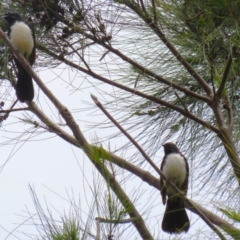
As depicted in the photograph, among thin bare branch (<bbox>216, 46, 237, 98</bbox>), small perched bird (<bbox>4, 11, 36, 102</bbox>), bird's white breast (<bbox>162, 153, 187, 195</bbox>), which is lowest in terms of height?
thin bare branch (<bbox>216, 46, 237, 98</bbox>)

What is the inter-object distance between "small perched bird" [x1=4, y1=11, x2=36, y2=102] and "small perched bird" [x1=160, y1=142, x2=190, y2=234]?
2.12 feet

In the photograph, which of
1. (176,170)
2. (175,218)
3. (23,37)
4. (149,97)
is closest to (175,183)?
(176,170)

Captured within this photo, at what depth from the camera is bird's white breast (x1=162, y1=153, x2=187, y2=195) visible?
3.25m

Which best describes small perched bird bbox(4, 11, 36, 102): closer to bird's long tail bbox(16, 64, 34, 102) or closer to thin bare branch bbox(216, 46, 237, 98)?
bird's long tail bbox(16, 64, 34, 102)

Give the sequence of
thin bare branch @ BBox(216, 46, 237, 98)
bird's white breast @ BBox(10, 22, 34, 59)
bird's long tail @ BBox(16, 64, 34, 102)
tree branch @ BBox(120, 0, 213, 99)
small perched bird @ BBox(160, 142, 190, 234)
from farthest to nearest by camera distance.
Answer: small perched bird @ BBox(160, 142, 190, 234) < bird's white breast @ BBox(10, 22, 34, 59) < bird's long tail @ BBox(16, 64, 34, 102) < tree branch @ BBox(120, 0, 213, 99) < thin bare branch @ BBox(216, 46, 237, 98)

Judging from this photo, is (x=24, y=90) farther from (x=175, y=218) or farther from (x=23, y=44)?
(x=175, y=218)

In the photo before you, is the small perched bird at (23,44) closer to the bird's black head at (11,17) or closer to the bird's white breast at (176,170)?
the bird's black head at (11,17)

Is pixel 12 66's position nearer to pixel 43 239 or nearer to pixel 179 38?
pixel 179 38

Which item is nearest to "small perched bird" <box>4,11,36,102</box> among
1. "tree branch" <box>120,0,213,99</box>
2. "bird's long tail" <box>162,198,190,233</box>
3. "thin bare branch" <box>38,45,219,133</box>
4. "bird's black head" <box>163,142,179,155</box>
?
"thin bare branch" <box>38,45,219,133</box>

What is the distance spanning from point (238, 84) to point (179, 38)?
334 millimetres

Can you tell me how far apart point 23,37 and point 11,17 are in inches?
7.7

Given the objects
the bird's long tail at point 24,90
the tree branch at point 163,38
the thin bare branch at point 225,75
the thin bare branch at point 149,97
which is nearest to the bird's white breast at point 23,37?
the bird's long tail at point 24,90

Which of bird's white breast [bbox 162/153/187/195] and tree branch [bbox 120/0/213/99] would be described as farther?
bird's white breast [bbox 162/153/187/195]

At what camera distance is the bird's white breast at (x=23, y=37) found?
121 inches
